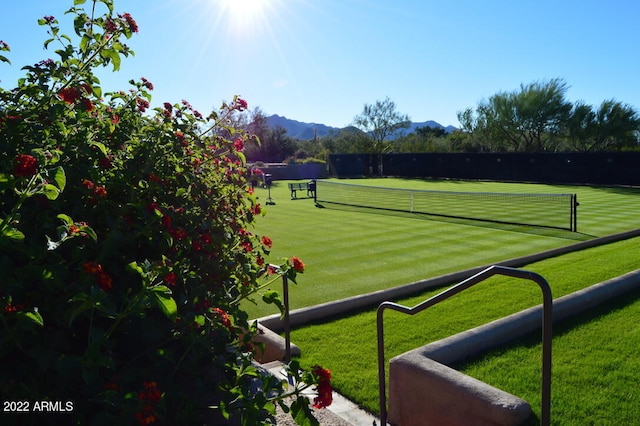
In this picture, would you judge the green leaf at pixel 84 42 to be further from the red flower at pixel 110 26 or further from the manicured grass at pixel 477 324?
the manicured grass at pixel 477 324

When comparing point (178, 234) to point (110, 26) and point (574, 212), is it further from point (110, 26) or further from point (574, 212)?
point (574, 212)

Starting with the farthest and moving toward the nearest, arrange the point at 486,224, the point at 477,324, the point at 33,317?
1. the point at 486,224
2. the point at 477,324
3. the point at 33,317

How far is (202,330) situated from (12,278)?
93 cm

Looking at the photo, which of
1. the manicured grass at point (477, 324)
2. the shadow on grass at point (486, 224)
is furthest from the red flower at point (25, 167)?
the shadow on grass at point (486, 224)

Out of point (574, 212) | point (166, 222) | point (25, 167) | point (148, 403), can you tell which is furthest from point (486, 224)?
point (25, 167)

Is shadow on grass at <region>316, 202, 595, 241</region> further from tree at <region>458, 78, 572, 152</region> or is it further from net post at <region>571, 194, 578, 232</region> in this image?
tree at <region>458, 78, 572, 152</region>

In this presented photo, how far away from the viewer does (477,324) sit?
5469mm

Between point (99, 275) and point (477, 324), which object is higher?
point (99, 275)

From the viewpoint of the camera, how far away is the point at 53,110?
215 cm

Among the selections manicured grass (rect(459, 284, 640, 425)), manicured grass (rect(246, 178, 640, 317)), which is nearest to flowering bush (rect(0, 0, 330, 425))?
manicured grass (rect(459, 284, 640, 425))

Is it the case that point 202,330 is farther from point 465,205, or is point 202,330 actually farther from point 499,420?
point 465,205

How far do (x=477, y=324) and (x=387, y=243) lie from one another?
574cm

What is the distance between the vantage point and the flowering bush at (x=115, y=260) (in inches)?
70.2

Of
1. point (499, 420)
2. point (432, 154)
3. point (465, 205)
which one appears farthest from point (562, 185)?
point (499, 420)
